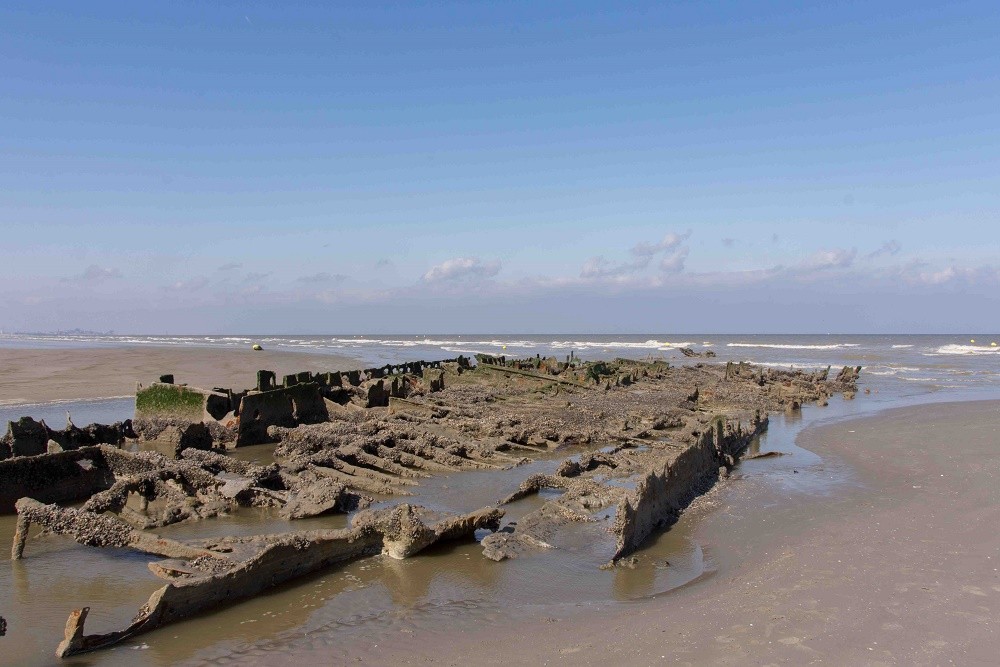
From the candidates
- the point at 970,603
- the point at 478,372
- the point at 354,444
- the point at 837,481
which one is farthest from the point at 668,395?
the point at 970,603

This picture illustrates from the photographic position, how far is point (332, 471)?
1105 centimetres

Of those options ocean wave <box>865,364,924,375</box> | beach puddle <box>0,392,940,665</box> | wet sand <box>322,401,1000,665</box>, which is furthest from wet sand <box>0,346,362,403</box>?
ocean wave <box>865,364,924,375</box>

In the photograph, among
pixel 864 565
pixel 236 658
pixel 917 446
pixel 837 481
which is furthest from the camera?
pixel 917 446

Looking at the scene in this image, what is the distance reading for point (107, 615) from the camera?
6.01 m

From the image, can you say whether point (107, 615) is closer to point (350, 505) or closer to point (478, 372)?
point (350, 505)

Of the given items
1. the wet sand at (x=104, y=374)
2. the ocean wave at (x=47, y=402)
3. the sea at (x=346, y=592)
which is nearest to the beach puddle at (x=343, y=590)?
the sea at (x=346, y=592)

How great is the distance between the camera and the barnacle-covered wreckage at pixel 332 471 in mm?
6793

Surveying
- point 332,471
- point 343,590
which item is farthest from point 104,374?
point 343,590

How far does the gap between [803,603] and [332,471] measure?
7.63m

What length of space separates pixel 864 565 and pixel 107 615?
25.3 feet

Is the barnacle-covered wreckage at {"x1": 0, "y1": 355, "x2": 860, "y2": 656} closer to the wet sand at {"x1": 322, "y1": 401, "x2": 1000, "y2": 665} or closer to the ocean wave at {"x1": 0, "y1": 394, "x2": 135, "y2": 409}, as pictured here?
the wet sand at {"x1": 322, "y1": 401, "x2": 1000, "y2": 665}

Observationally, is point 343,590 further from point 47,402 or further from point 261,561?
point 47,402

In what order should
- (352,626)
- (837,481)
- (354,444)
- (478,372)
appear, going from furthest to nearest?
(478,372) → (354,444) → (837,481) → (352,626)

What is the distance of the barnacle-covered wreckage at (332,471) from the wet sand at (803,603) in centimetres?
123
